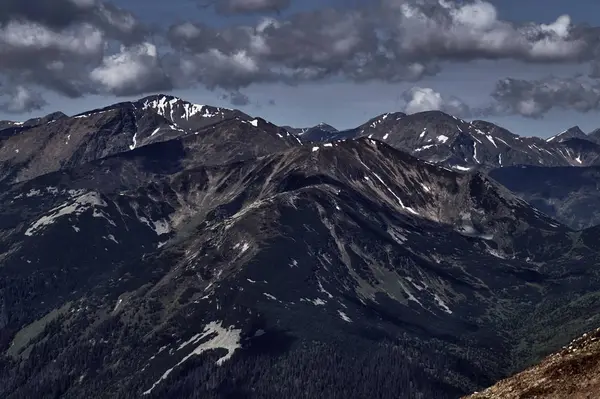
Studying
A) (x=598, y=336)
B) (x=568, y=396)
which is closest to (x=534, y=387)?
(x=568, y=396)

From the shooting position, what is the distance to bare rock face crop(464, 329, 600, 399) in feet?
345

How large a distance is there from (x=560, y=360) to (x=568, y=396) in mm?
12375

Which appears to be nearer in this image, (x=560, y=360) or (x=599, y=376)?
(x=599, y=376)

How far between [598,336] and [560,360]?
10.6 metres

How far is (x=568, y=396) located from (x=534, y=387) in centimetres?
602

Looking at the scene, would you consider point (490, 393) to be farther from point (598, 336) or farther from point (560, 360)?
point (598, 336)

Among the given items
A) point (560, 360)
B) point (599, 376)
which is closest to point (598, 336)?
point (560, 360)

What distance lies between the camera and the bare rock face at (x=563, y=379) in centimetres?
10519

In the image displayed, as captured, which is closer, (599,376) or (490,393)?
(599,376)

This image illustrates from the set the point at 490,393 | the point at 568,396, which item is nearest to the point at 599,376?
the point at 568,396

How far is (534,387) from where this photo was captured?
10988 cm

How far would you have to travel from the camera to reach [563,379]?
357 feet

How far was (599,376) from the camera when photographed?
105125 mm

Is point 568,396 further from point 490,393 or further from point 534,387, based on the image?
point 490,393
